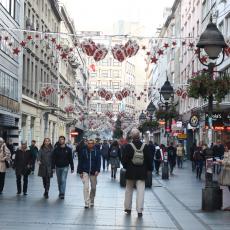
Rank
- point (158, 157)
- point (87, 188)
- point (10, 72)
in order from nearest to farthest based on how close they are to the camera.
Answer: point (87, 188)
point (158, 157)
point (10, 72)

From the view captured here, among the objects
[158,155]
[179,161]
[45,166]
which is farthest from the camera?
[179,161]

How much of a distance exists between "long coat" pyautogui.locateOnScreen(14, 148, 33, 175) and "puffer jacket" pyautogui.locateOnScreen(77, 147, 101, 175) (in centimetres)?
305

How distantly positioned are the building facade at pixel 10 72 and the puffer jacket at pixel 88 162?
73.1ft

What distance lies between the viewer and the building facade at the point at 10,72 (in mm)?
38656

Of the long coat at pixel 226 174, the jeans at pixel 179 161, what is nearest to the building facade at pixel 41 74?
the jeans at pixel 179 161

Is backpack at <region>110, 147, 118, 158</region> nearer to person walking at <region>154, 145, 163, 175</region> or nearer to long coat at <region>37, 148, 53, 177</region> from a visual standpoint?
person walking at <region>154, 145, 163, 175</region>

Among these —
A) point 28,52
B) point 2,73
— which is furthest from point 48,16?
point 2,73

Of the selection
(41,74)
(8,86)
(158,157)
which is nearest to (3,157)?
(158,157)

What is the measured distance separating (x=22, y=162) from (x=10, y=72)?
80.7 feet

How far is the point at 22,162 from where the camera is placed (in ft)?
58.6

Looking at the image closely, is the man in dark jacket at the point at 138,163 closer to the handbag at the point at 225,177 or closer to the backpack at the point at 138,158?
the backpack at the point at 138,158

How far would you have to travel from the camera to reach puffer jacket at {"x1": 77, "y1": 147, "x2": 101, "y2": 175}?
597 inches

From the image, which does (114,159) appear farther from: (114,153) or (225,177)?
(225,177)

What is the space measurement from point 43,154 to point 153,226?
258 inches
